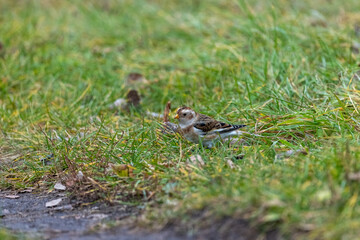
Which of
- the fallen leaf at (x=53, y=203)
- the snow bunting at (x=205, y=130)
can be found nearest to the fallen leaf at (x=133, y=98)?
the snow bunting at (x=205, y=130)

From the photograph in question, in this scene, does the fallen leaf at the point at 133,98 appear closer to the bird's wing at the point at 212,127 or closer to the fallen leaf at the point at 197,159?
the bird's wing at the point at 212,127

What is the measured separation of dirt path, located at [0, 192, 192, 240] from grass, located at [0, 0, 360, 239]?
0.17m

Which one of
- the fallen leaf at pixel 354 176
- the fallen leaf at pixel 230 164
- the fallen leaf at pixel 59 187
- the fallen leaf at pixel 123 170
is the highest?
the fallen leaf at pixel 354 176

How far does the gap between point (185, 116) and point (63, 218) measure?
1752 mm

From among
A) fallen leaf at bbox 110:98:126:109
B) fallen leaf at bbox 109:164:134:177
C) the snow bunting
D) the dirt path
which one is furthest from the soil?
fallen leaf at bbox 110:98:126:109

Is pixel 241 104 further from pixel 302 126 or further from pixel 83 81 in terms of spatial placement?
pixel 83 81

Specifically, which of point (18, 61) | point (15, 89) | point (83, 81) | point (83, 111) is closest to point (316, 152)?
point (83, 111)

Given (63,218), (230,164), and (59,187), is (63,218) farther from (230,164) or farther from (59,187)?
(230,164)

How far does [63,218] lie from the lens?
12.9 feet

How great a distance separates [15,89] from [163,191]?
13.6ft

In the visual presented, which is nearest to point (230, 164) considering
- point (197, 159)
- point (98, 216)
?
point (197, 159)

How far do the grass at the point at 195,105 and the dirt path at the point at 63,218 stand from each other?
0.17 meters

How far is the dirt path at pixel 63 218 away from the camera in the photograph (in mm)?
3428

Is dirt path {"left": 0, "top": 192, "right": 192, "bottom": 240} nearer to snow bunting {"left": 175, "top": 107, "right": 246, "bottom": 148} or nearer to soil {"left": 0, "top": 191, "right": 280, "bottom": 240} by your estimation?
soil {"left": 0, "top": 191, "right": 280, "bottom": 240}
